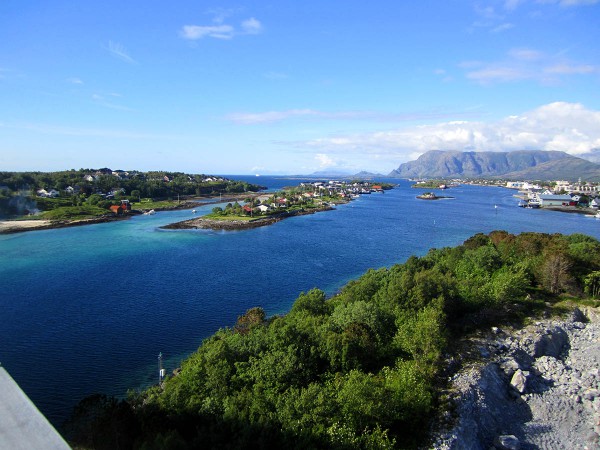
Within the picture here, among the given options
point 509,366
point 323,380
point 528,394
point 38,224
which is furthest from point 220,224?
point 528,394

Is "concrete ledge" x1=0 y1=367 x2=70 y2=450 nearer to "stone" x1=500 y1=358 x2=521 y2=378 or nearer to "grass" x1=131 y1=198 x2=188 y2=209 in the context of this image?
"stone" x1=500 y1=358 x2=521 y2=378

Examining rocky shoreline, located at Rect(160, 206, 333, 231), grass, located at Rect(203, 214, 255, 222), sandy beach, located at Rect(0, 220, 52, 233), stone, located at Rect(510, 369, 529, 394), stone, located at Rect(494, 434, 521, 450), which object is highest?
sandy beach, located at Rect(0, 220, 52, 233)

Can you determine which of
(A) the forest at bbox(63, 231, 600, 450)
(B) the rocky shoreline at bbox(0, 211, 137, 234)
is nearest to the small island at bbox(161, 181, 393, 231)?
(B) the rocky shoreline at bbox(0, 211, 137, 234)

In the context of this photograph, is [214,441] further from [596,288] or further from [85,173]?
[85,173]

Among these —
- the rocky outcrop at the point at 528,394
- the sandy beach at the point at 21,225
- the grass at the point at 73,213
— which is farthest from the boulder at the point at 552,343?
the grass at the point at 73,213

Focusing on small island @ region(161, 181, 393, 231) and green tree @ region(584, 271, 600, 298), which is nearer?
green tree @ region(584, 271, 600, 298)

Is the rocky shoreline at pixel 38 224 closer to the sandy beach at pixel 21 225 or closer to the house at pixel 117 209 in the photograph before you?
the sandy beach at pixel 21 225

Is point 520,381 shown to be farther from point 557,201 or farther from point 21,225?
point 557,201
